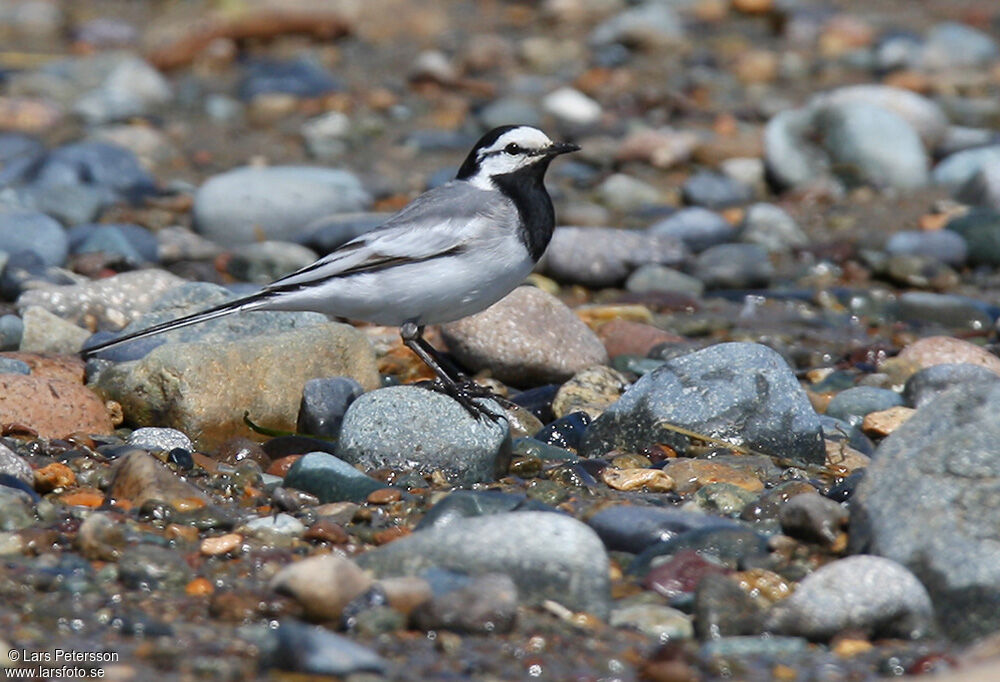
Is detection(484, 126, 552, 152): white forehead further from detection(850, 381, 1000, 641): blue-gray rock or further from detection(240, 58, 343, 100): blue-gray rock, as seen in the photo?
detection(240, 58, 343, 100): blue-gray rock

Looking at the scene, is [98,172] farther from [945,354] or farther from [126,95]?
[945,354]

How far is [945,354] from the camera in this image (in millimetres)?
7957

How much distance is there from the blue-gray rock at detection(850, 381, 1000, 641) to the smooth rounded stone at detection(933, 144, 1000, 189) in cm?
654

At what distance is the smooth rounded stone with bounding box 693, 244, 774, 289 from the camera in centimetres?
979

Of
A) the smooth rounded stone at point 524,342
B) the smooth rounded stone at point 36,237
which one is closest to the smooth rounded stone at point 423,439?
the smooth rounded stone at point 524,342

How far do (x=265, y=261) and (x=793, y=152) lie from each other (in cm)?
463

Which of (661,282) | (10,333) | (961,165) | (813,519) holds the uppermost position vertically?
(813,519)

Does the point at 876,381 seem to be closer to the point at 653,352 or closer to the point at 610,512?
the point at 653,352

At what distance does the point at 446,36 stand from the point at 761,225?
5561mm

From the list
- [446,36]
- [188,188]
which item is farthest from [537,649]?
[446,36]

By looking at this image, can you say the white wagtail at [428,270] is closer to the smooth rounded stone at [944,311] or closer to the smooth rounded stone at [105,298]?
the smooth rounded stone at [105,298]

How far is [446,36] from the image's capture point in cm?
1505

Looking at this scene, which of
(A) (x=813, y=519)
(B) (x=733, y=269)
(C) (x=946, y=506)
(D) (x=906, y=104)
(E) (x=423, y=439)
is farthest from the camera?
(D) (x=906, y=104)

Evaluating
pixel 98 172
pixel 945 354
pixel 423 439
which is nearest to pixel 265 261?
pixel 98 172
